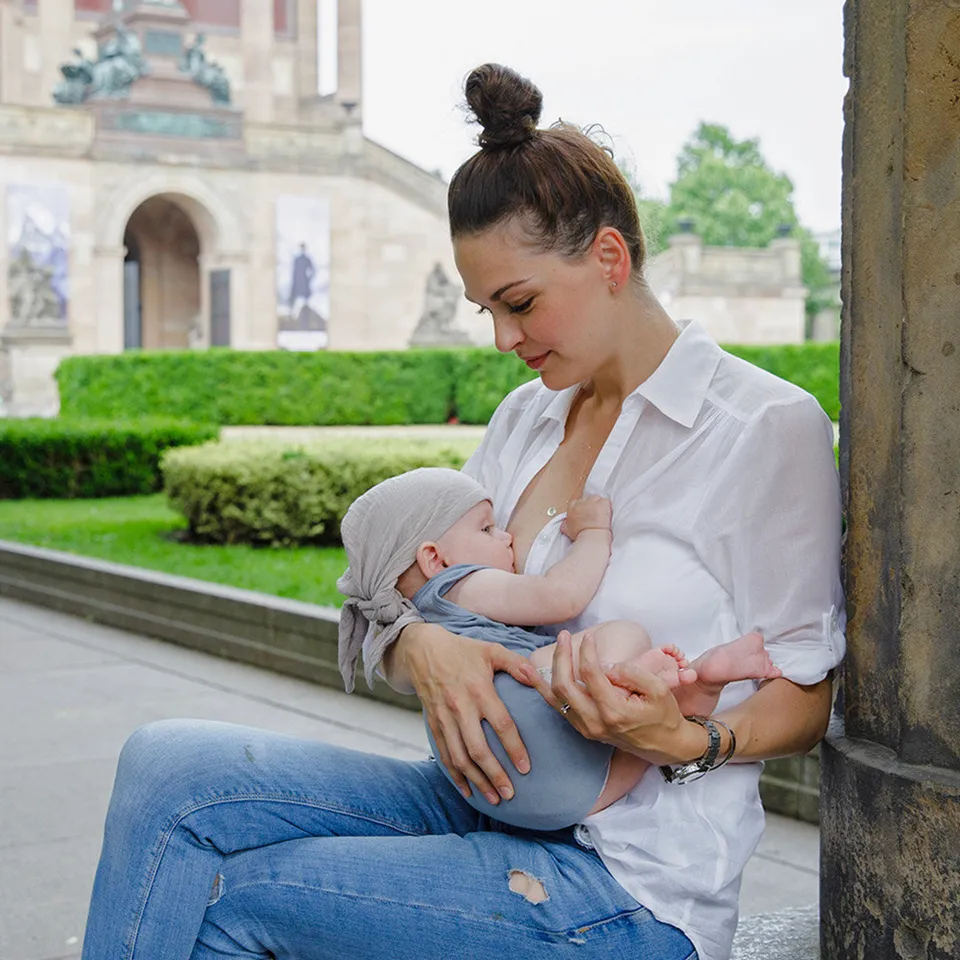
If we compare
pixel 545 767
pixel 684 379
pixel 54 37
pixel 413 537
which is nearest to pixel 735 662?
pixel 545 767

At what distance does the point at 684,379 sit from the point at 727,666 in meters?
0.51

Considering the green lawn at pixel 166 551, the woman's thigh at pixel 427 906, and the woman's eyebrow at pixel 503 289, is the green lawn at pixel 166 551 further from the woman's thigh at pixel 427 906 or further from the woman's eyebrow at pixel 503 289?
the woman's thigh at pixel 427 906

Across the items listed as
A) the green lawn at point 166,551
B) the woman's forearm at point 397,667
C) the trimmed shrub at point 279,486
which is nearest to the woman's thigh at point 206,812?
the woman's forearm at point 397,667

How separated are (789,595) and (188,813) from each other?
928 mm

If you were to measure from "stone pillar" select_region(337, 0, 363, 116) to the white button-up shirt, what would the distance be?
41064mm

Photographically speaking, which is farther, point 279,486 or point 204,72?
point 204,72

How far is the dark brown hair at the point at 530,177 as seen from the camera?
224cm

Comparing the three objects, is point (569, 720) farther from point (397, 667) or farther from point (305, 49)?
point (305, 49)

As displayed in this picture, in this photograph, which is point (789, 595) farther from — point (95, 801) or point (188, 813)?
point (95, 801)

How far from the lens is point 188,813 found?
2098 mm

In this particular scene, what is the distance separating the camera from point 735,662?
1.99m

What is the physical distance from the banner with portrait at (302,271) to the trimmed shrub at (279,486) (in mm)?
24345

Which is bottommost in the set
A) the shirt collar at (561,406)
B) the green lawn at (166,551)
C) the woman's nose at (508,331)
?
the green lawn at (166,551)

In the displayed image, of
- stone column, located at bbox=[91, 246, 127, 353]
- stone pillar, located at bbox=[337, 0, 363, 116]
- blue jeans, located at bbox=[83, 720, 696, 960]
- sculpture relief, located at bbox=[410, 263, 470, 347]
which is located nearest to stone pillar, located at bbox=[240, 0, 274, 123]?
stone pillar, located at bbox=[337, 0, 363, 116]
